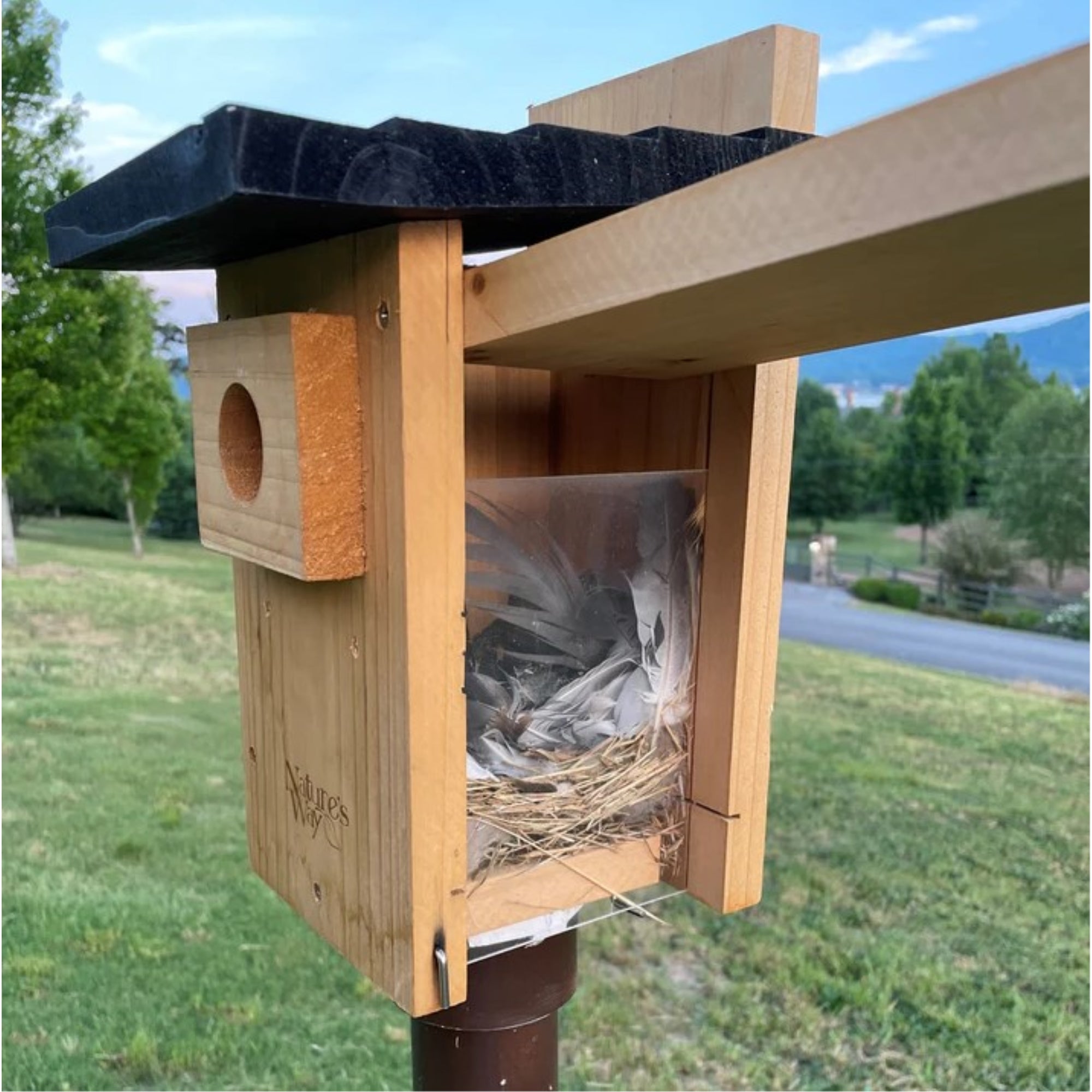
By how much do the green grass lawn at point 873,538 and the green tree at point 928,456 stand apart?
29 centimetres

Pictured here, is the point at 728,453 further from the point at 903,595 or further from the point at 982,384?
the point at 982,384

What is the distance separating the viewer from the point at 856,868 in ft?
7.97

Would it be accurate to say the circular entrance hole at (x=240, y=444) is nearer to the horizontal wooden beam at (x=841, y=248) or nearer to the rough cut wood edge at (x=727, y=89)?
the horizontal wooden beam at (x=841, y=248)

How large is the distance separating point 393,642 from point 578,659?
21 centimetres

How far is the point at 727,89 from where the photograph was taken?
0.84m

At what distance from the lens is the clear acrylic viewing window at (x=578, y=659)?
0.76 m

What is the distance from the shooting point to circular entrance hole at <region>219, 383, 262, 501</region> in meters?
0.77

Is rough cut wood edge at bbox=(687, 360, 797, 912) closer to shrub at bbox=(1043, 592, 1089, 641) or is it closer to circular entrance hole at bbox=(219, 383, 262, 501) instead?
circular entrance hole at bbox=(219, 383, 262, 501)

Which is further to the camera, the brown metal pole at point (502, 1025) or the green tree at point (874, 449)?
the green tree at point (874, 449)

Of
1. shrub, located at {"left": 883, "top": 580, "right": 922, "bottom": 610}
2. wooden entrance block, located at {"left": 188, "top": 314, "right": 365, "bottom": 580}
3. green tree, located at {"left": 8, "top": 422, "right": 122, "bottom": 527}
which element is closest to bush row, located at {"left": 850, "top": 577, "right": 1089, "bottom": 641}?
shrub, located at {"left": 883, "top": 580, "right": 922, "bottom": 610}

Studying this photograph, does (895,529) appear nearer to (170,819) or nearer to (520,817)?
(170,819)

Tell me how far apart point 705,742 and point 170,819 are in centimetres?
216

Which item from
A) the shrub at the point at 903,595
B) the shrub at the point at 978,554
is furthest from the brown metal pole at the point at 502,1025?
the shrub at the point at 978,554

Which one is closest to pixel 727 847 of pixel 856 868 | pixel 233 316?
pixel 233 316
